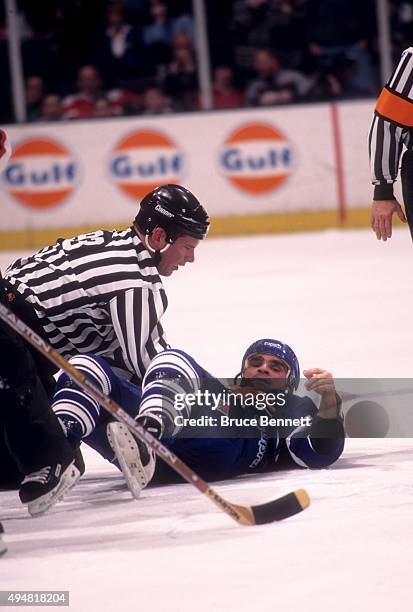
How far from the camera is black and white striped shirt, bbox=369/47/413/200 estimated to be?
369 centimetres

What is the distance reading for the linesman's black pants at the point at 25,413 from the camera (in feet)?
10.2

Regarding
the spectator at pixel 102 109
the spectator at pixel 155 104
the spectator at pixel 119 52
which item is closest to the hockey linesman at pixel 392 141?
the spectator at pixel 155 104

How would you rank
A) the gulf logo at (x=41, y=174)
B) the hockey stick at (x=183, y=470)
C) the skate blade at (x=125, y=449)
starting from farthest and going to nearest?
the gulf logo at (x=41, y=174) < the skate blade at (x=125, y=449) < the hockey stick at (x=183, y=470)

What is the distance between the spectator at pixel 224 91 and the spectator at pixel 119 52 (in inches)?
22.6

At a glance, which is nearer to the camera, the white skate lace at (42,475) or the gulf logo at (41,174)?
the white skate lace at (42,475)

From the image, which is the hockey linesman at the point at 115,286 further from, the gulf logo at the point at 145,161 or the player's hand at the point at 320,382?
the gulf logo at the point at 145,161

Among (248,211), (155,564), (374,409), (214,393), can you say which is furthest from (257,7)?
(155,564)

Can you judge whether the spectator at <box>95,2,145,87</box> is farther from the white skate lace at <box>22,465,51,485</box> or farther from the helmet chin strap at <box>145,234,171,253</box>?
the white skate lace at <box>22,465,51,485</box>

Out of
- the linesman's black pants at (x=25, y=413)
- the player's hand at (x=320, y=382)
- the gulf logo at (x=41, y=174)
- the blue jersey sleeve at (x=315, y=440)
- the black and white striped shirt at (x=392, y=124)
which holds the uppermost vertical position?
the black and white striped shirt at (x=392, y=124)

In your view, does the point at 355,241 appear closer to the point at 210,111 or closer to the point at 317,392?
the point at 210,111

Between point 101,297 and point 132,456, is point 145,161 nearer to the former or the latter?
point 101,297

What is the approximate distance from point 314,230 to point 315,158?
51 centimetres

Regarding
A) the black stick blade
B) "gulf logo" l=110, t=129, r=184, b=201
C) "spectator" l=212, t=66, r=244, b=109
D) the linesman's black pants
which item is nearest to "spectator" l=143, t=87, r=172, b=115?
"gulf logo" l=110, t=129, r=184, b=201

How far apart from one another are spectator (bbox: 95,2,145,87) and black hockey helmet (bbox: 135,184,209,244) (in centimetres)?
633
